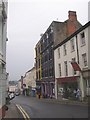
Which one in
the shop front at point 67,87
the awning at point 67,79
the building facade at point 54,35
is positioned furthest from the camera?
the building facade at point 54,35

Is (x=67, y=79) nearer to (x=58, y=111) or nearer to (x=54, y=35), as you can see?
(x=54, y=35)

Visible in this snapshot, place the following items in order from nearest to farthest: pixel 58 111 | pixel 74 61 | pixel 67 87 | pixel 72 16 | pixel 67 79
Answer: pixel 58 111 < pixel 74 61 < pixel 67 79 < pixel 67 87 < pixel 72 16

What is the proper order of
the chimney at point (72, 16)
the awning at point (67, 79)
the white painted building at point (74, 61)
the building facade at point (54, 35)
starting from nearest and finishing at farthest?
the white painted building at point (74, 61), the awning at point (67, 79), the building facade at point (54, 35), the chimney at point (72, 16)

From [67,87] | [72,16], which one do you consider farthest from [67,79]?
[72,16]

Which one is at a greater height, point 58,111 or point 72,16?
point 72,16

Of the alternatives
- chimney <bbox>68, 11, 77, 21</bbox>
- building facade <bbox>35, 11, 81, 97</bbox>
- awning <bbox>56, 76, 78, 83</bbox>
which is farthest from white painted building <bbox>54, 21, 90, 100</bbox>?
chimney <bbox>68, 11, 77, 21</bbox>

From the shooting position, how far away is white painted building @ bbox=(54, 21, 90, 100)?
94.0 ft

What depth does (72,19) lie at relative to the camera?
46.5 metres

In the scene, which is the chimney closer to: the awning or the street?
the awning

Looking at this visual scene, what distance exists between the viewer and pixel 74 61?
Answer: 103 feet

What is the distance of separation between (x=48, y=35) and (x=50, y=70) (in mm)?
7194

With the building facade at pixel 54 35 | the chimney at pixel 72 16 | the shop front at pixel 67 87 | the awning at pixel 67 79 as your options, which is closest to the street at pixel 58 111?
the awning at pixel 67 79

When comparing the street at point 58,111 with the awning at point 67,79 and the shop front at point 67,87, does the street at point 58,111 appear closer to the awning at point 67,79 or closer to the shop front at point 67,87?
the awning at point 67,79

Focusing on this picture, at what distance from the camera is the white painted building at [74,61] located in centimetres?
2864
